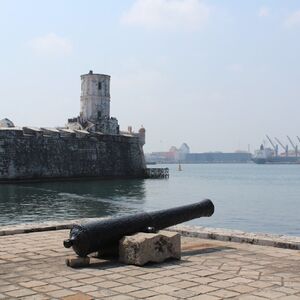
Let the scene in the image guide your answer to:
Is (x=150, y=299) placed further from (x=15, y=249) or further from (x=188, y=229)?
(x=188, y=229)

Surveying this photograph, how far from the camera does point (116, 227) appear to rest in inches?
174

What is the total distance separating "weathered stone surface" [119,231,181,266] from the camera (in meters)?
4.31

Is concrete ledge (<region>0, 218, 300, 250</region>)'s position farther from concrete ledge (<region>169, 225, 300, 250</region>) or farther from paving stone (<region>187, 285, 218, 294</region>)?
paving stone (<region>187, 285, 218, 294</region>)

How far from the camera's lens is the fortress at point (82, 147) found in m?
33.0

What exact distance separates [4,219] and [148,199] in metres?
9.93

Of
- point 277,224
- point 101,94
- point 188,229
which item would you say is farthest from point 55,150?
point 188,229

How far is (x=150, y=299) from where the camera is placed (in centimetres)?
329

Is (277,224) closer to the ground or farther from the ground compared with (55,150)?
closer to the ground

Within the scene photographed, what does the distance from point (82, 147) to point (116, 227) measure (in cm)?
3343

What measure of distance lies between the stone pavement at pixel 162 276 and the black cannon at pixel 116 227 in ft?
0.65

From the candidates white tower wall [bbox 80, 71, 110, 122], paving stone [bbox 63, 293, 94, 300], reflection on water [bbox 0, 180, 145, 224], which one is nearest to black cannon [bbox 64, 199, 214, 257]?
paving stone [bbox 63, 293, 94, 300]

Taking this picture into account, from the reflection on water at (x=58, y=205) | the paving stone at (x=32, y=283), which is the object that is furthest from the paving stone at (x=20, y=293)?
the reflection on water at (x=58, y=205)

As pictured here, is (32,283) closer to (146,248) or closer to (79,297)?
(79,297)

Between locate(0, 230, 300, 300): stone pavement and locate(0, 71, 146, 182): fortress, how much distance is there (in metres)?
28.7
